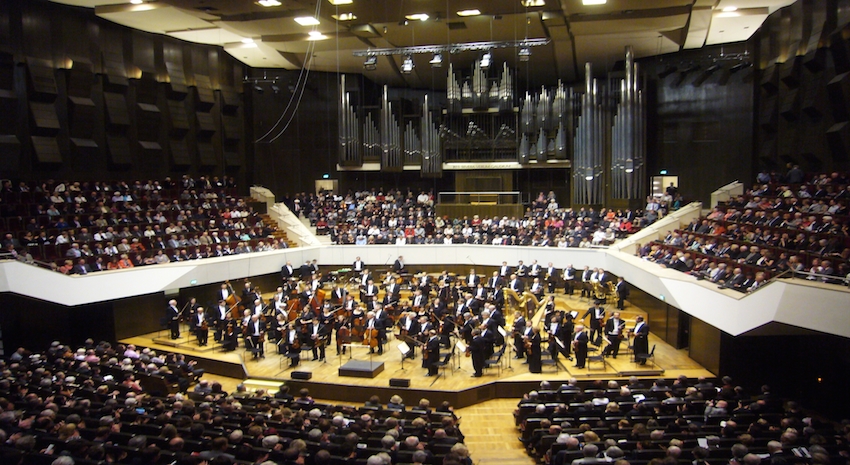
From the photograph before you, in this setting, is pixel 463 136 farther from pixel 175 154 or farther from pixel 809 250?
pixel 809 250

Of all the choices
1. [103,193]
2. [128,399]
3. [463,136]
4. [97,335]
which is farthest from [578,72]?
[128,399]

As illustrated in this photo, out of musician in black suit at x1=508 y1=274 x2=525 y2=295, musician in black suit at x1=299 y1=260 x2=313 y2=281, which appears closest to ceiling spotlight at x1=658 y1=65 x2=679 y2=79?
musician in black suit at x1=508 y1=274 x2=525 y2=295

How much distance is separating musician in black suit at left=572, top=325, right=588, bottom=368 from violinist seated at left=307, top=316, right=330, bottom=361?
5393 mm

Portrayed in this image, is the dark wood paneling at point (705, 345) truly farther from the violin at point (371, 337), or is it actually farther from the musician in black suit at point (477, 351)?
the violin at point (371, 337)

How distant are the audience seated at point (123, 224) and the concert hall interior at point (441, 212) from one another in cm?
10

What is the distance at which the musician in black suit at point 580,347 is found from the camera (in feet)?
41.1

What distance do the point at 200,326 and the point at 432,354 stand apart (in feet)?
19.4

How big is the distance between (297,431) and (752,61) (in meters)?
18.3

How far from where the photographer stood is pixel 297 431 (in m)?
8.09

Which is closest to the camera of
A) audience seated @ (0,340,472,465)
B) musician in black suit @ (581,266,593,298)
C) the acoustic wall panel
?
audience seated @ (0,340,472,465)

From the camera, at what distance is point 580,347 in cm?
1252

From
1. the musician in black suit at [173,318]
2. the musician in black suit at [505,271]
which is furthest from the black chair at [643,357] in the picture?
the musician in black suit at [173,318]

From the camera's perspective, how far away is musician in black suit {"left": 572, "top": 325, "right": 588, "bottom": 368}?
1252cm

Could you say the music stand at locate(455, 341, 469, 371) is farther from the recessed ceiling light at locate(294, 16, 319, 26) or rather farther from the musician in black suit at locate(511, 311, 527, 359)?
the recessed ceiling light at locate(294, 16, 319, 26)
